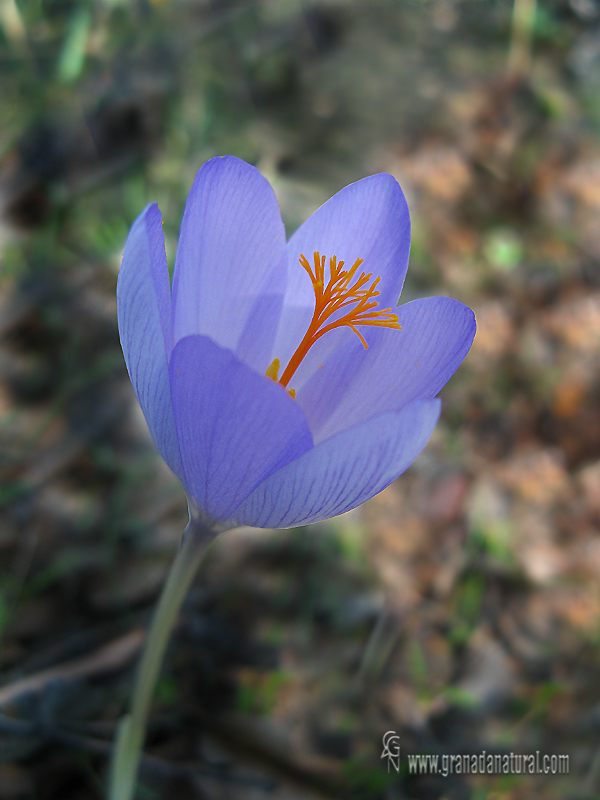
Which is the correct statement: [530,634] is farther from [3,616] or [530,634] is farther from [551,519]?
[3,616]

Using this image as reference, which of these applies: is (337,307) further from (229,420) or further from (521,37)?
(521,37)

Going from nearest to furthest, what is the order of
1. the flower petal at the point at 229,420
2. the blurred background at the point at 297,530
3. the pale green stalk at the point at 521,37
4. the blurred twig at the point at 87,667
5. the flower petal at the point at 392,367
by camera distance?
the flower petal at the point at 229,420, the flower petal at the point at 392,367, the blurred twig at the point at 87,667, the blurred background at the point at 297,530, the pale green stalk at the point at 521,37

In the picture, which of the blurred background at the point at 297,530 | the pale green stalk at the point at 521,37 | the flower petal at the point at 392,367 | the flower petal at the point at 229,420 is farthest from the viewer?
the pale green stalk at the point at 521,37

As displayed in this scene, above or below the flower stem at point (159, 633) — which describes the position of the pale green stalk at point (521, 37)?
above

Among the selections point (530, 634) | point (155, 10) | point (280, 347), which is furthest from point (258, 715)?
point (155, 10)

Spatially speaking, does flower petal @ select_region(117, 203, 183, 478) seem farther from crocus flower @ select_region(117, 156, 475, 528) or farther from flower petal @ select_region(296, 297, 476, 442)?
flower petal @ select_region(296, 297, 476, 442)

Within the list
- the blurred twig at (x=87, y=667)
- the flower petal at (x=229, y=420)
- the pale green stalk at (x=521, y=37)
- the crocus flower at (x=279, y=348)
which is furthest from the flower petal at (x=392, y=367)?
the pale green stalk at (x=521, y=37)

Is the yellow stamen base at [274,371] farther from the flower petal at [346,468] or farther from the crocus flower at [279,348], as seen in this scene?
the flower petal at [346,468]

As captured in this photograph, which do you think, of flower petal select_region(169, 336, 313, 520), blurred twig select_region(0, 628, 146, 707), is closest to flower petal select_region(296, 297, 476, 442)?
flower petal select_region(169, 336, 313, 520)

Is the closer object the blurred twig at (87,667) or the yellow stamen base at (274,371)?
the yellow stamen base at (274,371)
